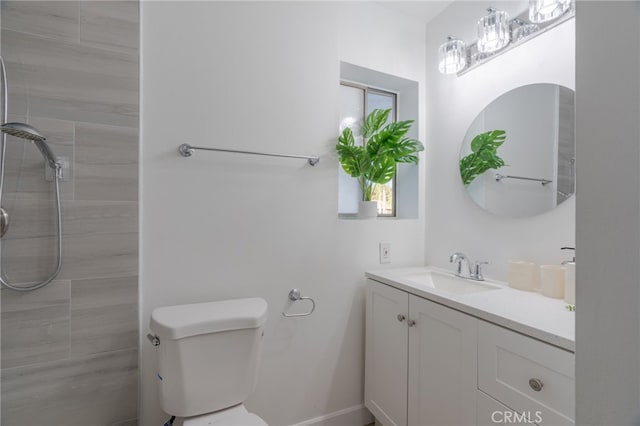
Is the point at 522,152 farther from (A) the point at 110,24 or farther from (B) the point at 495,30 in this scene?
(A) the point at 110,24

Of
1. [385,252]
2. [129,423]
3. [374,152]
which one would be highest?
[374,152]

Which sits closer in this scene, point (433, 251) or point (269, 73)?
point (269, 73)

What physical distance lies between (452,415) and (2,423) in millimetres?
1635

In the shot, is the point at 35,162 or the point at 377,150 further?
the point at 377,150

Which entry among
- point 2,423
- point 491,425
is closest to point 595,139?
point 491,425

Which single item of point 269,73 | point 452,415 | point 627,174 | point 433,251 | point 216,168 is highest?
point 269,73

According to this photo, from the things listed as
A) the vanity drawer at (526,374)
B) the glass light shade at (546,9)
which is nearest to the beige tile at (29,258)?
the vanity drawer at (526,374)

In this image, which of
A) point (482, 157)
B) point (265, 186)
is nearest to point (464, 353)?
point (482, 157)

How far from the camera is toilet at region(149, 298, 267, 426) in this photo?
1.09 meters

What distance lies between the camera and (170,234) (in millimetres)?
1307

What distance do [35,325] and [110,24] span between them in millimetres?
1186

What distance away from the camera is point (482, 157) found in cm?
158

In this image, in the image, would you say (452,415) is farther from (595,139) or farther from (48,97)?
(48,97)

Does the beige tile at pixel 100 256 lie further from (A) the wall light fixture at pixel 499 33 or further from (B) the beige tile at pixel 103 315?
(A) the wall light fixture at pixel 499 33
